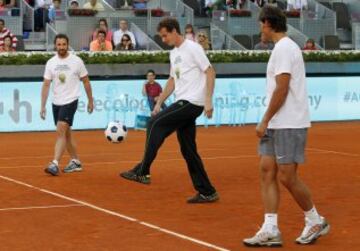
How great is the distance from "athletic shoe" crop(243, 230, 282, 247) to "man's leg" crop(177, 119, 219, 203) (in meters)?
3.03

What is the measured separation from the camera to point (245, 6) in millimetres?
35625

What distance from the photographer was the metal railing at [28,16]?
31.1m

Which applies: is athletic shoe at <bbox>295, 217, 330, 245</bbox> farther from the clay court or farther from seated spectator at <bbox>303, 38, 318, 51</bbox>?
seated spectator at <bbox>303, 38, 318, 51</bbox>

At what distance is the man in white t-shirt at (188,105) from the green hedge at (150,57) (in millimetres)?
15237

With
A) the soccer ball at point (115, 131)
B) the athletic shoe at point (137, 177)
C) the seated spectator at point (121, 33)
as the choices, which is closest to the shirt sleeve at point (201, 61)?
the athletic shoe at point (137, 177)

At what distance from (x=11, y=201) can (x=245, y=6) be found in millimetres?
24278

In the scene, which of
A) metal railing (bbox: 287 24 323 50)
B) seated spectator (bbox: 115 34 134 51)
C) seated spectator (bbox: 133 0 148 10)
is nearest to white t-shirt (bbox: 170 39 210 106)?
seated spectator (bbox: 115 34 134 51)

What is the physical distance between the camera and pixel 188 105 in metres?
12.2

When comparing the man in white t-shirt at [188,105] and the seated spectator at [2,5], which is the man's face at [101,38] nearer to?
the seated spectator at [2,5]

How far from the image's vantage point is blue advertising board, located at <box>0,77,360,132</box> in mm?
26156

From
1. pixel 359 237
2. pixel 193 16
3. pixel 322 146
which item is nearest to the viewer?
pixel 359 237

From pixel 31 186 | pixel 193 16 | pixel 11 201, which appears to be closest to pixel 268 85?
pixel 11 201

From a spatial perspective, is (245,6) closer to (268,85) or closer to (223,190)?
(223,190)

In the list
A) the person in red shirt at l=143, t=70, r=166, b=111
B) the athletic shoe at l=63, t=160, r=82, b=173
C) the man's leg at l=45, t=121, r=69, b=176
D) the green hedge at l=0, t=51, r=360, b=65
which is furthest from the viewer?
the green hedge at l=0, t=51, r=360, b=65
